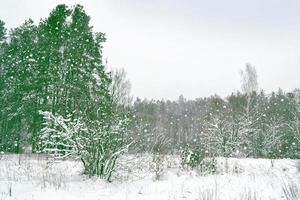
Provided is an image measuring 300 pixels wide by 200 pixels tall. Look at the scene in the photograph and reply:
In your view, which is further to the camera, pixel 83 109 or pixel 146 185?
pixel 83 109

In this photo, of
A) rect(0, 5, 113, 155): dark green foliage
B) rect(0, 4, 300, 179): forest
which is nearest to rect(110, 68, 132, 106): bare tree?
rect(0, 4, 300, 179): forest

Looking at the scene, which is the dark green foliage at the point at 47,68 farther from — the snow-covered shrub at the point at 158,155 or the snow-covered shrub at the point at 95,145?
the snow-covered shrub at the point at 95,145

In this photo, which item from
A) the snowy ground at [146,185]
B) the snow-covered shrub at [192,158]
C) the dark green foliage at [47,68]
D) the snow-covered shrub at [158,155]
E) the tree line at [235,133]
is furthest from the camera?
the dark green foliage at [47,68]

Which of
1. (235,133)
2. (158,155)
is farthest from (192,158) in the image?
(235,133)

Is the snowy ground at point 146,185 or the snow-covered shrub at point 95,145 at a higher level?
the snow-covered shrub at point 95,145

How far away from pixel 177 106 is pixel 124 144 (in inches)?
3541

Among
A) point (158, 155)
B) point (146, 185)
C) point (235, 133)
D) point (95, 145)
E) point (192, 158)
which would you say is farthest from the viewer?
point (235, 133)

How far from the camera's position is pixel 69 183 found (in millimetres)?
10898

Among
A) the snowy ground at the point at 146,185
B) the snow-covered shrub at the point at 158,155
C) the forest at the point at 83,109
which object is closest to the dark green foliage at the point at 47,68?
the forest at the point at 83,109

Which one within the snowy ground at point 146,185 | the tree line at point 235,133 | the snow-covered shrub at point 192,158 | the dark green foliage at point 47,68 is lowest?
the snowy ground at point 146,185

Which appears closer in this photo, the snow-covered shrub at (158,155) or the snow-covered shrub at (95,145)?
the snow-covered shrub at (95,145)

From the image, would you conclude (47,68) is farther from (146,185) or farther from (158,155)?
(146,185)

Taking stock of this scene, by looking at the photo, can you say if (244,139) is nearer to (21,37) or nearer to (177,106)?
(21,37)

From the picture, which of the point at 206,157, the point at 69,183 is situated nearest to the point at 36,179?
the point at 69,183
